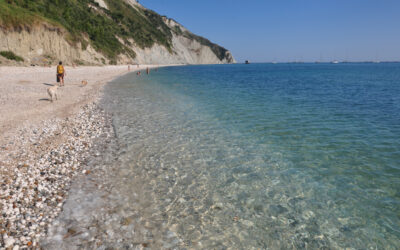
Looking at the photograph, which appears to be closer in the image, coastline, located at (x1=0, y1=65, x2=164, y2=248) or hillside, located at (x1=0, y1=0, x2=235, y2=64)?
coastline, located at (x1=0, y1=65, x2=164, y2=248)

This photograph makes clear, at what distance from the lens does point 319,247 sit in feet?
15.2

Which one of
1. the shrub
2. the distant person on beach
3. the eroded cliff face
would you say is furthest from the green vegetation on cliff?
the distant person on beach

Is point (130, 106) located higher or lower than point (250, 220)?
higher

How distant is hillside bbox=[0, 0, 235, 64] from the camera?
1528 inches

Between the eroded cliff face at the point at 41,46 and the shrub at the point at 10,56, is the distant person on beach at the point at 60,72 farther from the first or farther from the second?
the eroded cliff face at the point at 41,46

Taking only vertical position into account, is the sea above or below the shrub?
below

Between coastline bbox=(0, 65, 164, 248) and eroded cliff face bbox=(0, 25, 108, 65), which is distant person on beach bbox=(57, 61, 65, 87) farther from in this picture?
eroded cliff face bbox=(0, 25, 108, 65)

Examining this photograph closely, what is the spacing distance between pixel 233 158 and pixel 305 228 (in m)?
3.83

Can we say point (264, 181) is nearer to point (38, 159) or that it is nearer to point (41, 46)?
point (38, 159)

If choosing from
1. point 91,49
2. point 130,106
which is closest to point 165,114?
point 130,106

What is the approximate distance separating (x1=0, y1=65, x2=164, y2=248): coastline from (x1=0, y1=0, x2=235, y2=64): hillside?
1234 inches

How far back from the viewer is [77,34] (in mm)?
57281

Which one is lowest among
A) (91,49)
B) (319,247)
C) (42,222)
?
(319,247)

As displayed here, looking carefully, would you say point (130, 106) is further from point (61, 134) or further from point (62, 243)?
point (62, 243)
